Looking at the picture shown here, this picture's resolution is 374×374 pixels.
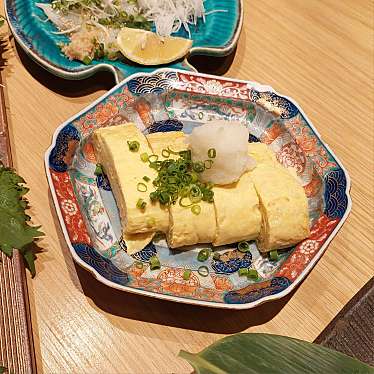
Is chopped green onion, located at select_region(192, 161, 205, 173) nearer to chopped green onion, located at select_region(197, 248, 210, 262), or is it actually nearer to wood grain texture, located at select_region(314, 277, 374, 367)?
chopped green onion, located at select_region(197, 248, 210, 262)

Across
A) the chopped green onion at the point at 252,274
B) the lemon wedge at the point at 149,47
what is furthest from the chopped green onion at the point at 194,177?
the lemon wedge at the point at 149,47

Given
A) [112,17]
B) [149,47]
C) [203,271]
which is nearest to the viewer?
[203,271]

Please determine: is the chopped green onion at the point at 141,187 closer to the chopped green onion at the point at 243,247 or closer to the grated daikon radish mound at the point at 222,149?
the grated daikon radish mound at the point at 222,149

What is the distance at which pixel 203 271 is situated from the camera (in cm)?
170

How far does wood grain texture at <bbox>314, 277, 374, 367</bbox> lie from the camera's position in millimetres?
1425

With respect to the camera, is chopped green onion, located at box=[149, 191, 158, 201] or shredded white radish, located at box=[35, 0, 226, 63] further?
shredded white radish, located at box=[35, 0, 226, 63]

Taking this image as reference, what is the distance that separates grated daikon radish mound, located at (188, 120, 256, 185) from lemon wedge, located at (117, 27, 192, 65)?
1.98 ft

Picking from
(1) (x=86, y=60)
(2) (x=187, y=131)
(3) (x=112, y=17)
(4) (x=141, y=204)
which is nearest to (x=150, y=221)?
(4) (x=141, y=204)

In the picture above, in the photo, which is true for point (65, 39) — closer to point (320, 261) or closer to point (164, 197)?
point (164, 197)

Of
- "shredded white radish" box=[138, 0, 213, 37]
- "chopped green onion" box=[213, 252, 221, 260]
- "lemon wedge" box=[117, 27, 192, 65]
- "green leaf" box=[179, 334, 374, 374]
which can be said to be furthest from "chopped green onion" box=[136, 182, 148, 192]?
"shredded white radish" box=[138, 0, 213, 37]

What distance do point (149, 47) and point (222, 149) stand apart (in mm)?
782

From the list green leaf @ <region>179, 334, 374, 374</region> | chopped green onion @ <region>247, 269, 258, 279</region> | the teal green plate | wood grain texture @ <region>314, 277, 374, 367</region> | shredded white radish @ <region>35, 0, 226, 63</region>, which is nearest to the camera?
green leaf @ <region>179, 334, 374, 374</region>

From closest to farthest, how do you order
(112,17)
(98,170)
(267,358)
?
(267,358) < (98,170) < (112,17)

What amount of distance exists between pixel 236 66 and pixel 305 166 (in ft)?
2.36
